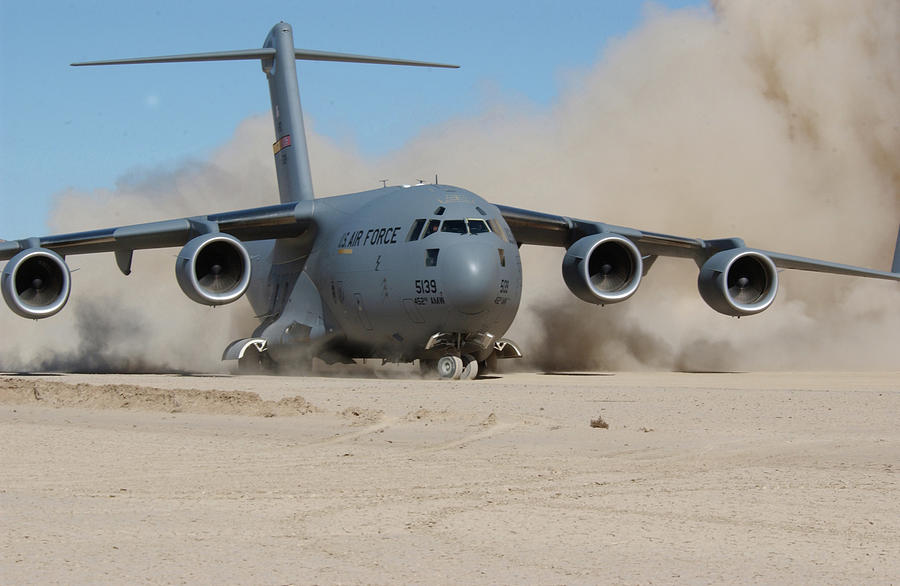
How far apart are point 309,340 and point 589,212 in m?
12.0

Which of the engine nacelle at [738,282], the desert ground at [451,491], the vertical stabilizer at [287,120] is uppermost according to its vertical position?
the vertical stabilizer at [287,120]

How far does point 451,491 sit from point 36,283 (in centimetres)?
1357

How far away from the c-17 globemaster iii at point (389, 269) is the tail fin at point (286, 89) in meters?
1.60

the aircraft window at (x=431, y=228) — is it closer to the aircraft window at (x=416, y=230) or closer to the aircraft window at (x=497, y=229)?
the aircraft window at (x=416, y=230)

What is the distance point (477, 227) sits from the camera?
17.8m

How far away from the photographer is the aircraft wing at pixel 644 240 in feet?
67.2

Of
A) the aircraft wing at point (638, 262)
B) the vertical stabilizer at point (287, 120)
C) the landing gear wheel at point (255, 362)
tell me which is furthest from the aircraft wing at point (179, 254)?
the aircraft wing at point (638, 262)

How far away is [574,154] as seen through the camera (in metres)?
32.2

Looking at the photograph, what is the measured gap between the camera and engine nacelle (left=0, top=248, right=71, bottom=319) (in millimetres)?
18094

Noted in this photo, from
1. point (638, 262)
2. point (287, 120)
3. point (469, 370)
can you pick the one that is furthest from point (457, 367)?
point (287, 120)

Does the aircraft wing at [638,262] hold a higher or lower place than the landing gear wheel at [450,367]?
higher

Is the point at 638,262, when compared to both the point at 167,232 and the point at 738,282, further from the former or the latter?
the point at 167,232

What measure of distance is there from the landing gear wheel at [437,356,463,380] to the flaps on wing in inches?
155

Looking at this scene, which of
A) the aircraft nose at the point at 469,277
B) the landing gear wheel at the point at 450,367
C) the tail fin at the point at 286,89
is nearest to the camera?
the aircraft nose at the point at 469,277
